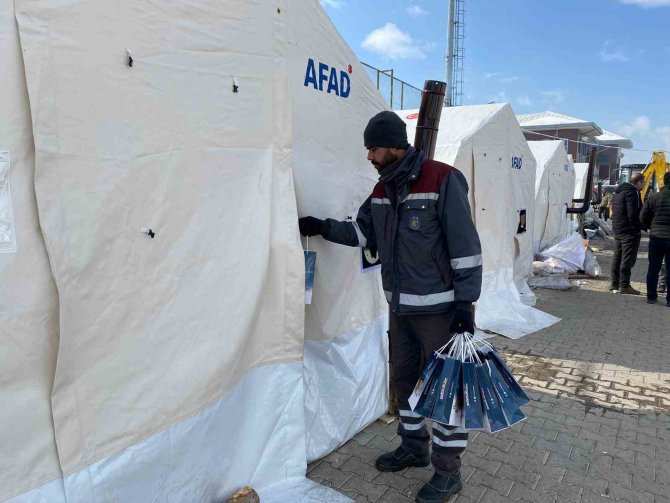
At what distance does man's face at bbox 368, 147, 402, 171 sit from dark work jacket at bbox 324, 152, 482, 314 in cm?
12

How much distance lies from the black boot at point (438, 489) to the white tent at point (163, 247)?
483 mm

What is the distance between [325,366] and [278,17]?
198cm

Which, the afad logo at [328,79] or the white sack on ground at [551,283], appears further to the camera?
the white sack on ground at [551,283]

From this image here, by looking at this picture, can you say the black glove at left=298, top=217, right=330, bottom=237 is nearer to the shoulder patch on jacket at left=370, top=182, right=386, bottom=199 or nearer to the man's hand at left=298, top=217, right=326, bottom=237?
the man's hand at left=298, top=217, right=326, bottom=237

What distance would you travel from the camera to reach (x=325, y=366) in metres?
3.01

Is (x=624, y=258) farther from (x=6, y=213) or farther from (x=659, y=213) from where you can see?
(x=6, y=213)

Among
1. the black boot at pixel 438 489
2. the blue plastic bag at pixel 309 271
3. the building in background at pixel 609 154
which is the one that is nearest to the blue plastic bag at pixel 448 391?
the black boot at pixel 438 489

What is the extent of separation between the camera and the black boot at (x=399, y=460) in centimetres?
290

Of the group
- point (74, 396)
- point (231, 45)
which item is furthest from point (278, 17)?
point (74, 396)

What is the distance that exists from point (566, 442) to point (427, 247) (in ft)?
6.15

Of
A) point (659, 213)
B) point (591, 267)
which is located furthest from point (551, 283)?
point (659, 213)

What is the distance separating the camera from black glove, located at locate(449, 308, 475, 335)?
2.49m

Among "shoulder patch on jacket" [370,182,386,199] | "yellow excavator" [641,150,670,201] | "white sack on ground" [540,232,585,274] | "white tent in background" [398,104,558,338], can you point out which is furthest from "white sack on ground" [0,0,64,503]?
"yellow excavator" [641,150,670,201]

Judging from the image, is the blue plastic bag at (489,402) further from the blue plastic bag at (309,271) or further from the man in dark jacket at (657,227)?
the man in dark jacket at (657,227)
